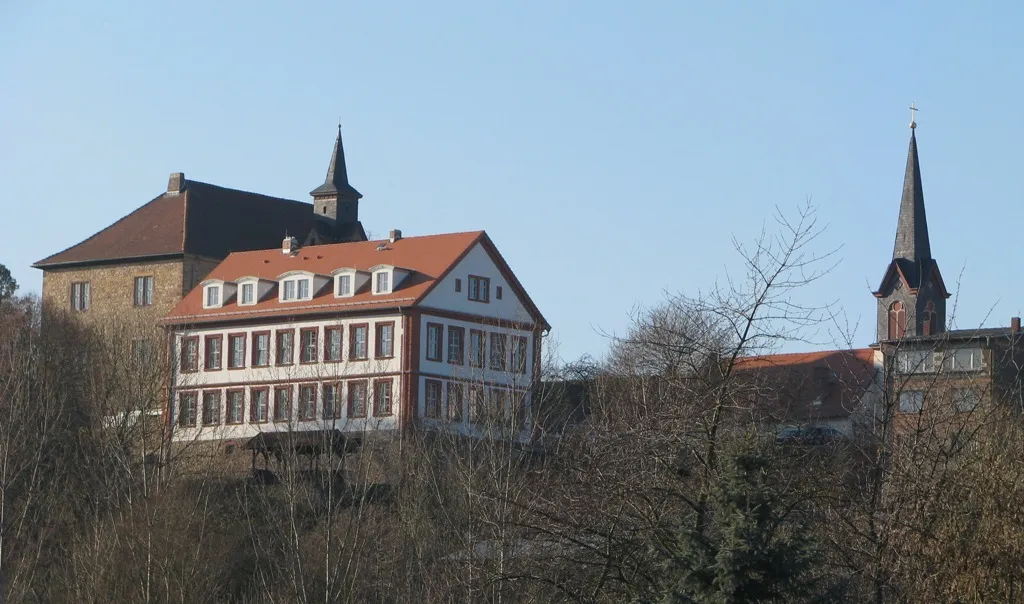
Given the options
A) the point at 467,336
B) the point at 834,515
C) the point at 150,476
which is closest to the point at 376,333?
the point at 467,336

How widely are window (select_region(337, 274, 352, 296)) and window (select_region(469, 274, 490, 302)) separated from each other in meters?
4.99

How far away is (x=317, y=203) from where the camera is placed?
94875 millimetres

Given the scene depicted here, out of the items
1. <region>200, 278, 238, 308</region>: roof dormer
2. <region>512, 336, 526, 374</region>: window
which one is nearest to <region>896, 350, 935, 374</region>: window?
<region>512, 336, 526, 374</region>: window

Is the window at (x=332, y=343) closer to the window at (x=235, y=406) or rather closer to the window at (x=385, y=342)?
the window at (x=385, y=342)

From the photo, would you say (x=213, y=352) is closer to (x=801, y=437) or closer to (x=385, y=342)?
(x=385, y=342)

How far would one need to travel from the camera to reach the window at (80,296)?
275 ft

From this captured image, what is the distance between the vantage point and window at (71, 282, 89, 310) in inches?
3297

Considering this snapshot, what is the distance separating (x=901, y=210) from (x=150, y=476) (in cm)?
5041

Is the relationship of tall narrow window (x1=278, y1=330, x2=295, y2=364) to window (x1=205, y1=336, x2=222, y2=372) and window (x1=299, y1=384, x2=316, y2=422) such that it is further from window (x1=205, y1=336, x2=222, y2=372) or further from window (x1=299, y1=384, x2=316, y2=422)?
window (x1=299, y1=384, x2=316, y2=422)

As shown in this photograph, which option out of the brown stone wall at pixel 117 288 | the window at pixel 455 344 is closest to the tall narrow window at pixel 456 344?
the window at pixel 455 344

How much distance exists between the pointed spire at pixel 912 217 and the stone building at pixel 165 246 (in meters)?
28.9

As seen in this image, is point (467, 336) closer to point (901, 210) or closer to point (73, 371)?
point (73, 371)

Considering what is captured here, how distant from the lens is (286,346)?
7269 cm

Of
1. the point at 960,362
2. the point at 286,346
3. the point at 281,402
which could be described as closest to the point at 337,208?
the point at 286,346
